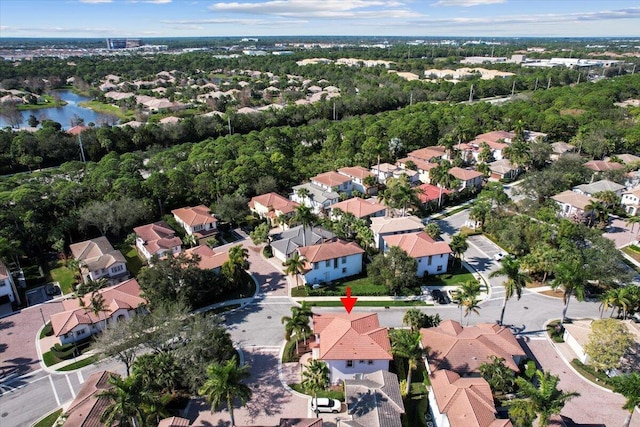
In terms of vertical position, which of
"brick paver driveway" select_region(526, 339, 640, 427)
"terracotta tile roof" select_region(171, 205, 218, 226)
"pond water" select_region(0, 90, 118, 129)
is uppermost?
"pond water" select_region(0, 90, 118, 129)

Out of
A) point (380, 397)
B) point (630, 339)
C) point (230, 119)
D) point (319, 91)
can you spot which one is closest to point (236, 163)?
point (230, 119)

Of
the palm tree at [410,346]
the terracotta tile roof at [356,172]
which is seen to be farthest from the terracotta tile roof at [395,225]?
the palm tree at [410,346]

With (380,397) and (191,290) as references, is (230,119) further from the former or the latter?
(380,397)

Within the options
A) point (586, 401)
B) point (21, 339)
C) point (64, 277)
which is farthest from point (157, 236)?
point (586, 401)

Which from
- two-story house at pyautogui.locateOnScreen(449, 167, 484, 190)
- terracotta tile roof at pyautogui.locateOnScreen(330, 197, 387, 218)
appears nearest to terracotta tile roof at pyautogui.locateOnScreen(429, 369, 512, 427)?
terracotta tile roof at pyautogui.locateOnScreen(330, 197, 387, 218)

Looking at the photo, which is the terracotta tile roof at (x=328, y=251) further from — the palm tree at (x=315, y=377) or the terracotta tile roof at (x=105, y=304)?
the terracotta tile roof at (x=105, y=304)

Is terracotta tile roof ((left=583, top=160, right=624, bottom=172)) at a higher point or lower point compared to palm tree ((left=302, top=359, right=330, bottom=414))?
higher

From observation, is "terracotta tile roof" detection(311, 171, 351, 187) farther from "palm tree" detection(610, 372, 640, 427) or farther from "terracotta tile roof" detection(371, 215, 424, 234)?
"palm tree" detection(610, 372, 640, 427)
